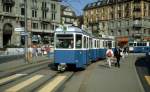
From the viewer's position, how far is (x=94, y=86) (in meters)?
16.6

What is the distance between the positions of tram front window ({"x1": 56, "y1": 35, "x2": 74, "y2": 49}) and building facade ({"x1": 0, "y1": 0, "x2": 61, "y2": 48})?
40506 millimetres

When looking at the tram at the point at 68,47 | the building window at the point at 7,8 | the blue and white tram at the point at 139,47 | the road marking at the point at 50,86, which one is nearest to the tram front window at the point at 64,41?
the tram at the point at 68,47

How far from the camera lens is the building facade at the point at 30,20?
72.4 m

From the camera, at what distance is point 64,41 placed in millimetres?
23766

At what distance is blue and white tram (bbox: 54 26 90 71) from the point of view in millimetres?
23391

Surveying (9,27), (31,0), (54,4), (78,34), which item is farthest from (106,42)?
(54,4)

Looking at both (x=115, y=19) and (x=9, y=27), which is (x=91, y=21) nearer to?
(x=115, y=19)

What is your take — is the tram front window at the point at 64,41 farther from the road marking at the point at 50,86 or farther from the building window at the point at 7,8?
the building window at the point at 7,8

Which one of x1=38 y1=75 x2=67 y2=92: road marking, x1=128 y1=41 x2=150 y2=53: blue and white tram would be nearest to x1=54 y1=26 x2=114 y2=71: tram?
x1=38 y1=75 x2=67 y2=92: road marking

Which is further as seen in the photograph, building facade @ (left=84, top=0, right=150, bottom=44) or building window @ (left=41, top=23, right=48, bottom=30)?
building facade @ (left=84, top=0, right=150, bottom=44)

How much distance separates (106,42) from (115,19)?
71787 millimetres

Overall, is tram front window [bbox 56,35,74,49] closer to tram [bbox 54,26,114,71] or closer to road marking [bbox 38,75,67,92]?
tram [bbox 54,26,114,71]

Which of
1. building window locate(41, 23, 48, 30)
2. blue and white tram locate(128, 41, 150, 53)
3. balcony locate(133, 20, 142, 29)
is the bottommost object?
blue and white tram locate(128, 41, 150, 53)

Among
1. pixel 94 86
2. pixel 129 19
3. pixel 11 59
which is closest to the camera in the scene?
pixel 94 86
